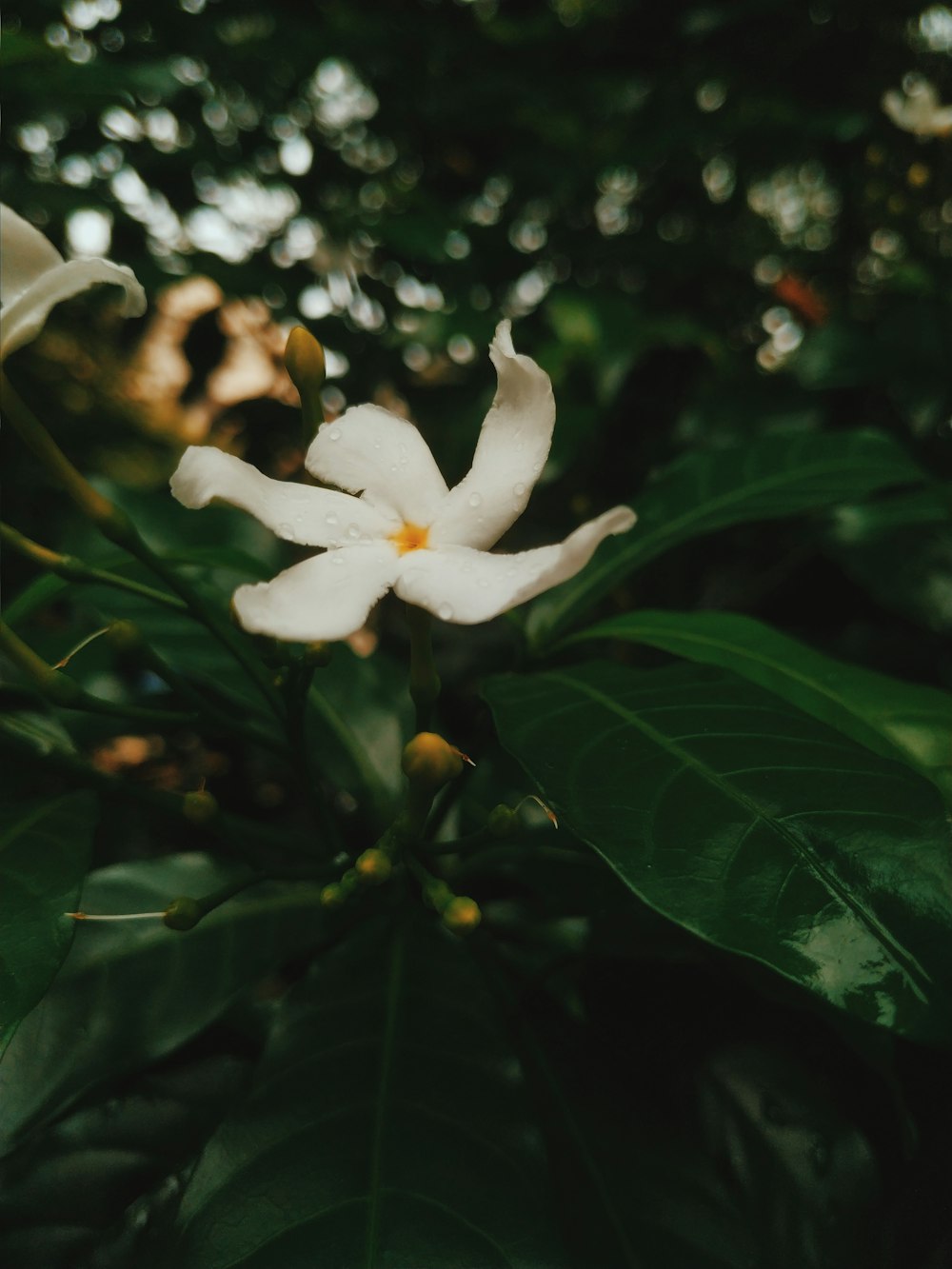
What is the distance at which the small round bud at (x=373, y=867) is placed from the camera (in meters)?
0.62

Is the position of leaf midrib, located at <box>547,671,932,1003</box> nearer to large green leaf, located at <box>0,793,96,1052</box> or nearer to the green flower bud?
the green flower bud

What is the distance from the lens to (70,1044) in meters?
0.73

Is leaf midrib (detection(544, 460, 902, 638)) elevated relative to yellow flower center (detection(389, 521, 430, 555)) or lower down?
lower down

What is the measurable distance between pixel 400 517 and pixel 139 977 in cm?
45

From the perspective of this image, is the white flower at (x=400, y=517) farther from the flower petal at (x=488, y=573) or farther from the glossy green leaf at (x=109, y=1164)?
the glossy green leaf at (x=109, y=1164)

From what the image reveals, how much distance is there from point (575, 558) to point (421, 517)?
0.18 m

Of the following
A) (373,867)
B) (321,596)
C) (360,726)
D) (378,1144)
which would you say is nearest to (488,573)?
(321,596)

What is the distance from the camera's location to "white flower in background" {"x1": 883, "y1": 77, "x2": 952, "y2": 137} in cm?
173

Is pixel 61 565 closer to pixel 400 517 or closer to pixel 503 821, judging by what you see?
pixel 400 517

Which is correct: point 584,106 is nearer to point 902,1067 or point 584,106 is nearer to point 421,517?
point 421,517

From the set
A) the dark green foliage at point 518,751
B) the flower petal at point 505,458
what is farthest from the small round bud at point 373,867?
the flower petal at point 505,458

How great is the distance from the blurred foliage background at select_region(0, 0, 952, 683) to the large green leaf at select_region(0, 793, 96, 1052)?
817mm

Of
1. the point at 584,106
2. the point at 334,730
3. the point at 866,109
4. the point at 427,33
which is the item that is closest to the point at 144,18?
the point at 427,33

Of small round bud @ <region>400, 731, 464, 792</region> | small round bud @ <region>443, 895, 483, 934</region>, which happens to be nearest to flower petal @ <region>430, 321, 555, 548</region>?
small round bud @ <region>400, 731, 464, 792</region>
